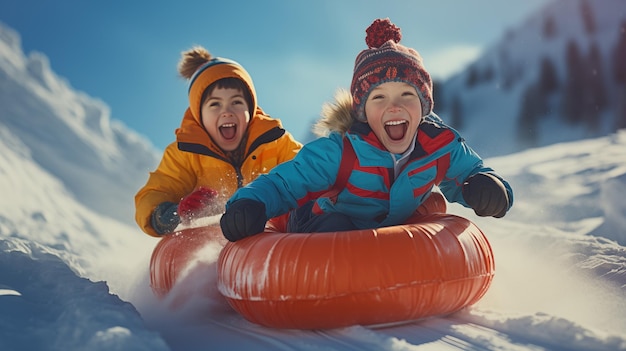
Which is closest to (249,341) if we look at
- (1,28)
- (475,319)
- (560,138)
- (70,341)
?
(70,341)

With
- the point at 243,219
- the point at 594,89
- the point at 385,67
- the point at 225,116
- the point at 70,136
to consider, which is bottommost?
the point at 243,219

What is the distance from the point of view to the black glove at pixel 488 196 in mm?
2486

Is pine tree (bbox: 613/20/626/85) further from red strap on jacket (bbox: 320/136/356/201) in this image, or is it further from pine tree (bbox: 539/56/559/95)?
red strap on jacket (bbox: 320/136/356/201)

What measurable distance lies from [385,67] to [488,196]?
2.33 feet

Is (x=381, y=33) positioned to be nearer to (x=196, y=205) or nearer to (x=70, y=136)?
(x=196, y=205)

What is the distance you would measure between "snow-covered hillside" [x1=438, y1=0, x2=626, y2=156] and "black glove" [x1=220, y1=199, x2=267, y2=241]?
40.0ft

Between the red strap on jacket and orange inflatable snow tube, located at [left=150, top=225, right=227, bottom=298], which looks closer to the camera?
the red strap on jacket

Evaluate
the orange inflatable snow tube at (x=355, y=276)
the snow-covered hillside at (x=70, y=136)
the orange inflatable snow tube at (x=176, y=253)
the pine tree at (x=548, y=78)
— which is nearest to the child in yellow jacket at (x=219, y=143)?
the orange inflatable snow tube at (x=176, y=253)

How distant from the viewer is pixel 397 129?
2.54 metres

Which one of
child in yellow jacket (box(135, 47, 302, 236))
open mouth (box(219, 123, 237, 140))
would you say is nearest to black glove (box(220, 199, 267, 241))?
child in yellow jacket (box(135, 47, 302, 236))

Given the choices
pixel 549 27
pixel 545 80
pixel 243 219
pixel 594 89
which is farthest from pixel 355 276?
pixel 549 27

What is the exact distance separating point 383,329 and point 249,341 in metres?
0.47

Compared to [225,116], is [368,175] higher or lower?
lower

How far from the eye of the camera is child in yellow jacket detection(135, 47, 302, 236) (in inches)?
139
